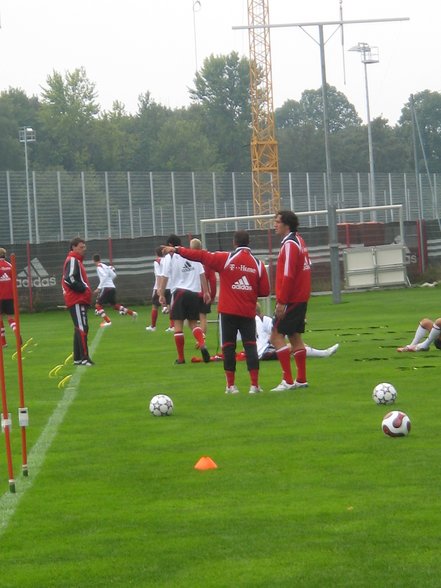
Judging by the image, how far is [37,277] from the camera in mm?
43719

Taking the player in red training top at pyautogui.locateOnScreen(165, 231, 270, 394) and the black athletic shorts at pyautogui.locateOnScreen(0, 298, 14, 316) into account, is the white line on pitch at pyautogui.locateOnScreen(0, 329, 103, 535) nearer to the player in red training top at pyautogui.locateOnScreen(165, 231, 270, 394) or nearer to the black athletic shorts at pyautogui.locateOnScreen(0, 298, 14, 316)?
the player in red training top at pyautogui.locateOnScreen(165, 231, 270, 394)

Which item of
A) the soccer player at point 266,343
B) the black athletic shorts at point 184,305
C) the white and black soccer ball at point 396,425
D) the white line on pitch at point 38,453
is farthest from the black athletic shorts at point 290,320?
the black athletic shorts at point 184,305

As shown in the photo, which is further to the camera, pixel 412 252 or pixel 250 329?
pixel 412 252

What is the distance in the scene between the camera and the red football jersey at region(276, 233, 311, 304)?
48.7 feet

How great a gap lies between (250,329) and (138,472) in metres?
5.38

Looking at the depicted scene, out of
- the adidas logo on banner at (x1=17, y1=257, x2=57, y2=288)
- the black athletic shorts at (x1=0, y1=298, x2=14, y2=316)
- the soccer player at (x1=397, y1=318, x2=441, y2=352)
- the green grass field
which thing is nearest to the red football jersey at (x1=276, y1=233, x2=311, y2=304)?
the green grass field

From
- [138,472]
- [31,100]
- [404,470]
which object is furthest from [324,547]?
[31,100]

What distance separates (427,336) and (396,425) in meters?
9.24

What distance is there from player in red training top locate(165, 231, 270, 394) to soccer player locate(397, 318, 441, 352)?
426 cm

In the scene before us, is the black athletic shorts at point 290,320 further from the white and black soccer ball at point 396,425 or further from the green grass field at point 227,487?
the white and black soccer ball at point 396,425

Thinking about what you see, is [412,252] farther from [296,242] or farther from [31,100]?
[31,100]

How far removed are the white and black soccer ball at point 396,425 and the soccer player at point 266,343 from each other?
7435 millimetres

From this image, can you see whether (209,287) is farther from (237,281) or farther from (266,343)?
(237,281)

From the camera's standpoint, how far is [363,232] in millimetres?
47031
